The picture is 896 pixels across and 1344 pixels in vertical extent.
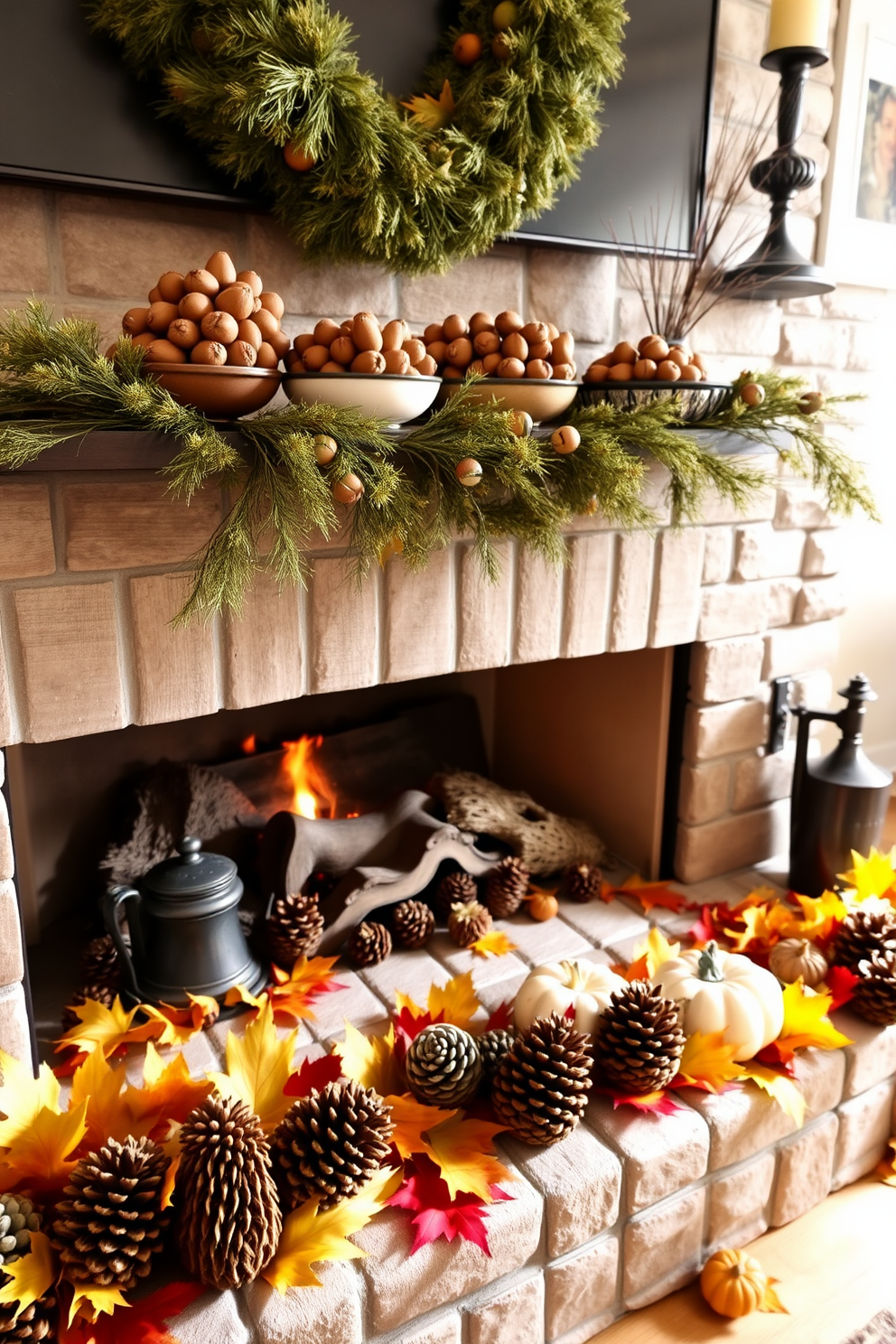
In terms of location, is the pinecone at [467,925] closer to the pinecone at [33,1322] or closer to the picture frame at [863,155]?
the pinecone at [33,1322]

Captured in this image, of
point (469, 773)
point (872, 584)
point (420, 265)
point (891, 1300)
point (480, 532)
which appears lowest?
point (891, 1300)

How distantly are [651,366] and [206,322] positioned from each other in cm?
57

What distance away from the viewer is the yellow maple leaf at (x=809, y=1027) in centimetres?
117

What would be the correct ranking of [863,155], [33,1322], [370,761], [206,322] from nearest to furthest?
[33,1322] < [206,322] < [370,761] < [863,155]

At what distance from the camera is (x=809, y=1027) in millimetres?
1177

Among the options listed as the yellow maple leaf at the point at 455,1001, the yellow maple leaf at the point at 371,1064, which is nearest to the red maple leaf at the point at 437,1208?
the yellow maple leaf at the point at 371,1064

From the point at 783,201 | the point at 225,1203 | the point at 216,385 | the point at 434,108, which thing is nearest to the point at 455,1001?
the point at 225,1203

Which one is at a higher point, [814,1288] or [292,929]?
[292,929]

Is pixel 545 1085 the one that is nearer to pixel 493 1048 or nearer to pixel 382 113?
pixel 493 1048

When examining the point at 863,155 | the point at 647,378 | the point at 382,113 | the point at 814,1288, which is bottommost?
the point at 814,1288

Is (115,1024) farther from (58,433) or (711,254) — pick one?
(711,254)

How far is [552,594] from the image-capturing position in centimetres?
130

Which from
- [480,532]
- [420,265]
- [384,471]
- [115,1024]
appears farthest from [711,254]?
[115,1024]

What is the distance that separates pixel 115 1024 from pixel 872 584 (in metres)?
1.98
